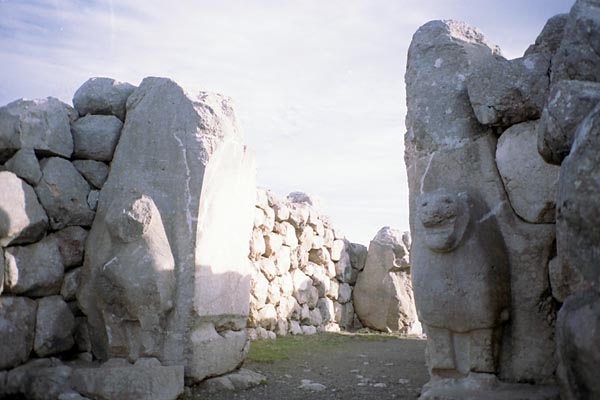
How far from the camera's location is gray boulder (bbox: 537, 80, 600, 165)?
2244mm

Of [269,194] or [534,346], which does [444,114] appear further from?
[269,194]

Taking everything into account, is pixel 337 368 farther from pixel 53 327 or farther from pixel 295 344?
pixel 53 327

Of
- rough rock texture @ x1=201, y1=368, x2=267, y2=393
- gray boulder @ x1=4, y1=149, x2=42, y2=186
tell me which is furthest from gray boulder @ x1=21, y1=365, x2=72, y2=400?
gray boulder @ x1=4, y1=149, x2=42, y2=186

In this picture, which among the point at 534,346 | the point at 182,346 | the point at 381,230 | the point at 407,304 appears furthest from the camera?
the point at 381,230

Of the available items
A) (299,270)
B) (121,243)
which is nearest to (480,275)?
(121,243)

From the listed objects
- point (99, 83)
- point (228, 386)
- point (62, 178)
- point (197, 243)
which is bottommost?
point (228, 386)

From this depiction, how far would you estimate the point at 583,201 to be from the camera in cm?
191

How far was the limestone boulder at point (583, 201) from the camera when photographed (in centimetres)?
188

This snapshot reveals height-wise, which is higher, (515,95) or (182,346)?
(515,95)

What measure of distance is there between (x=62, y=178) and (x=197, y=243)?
114cm

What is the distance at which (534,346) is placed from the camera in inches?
126

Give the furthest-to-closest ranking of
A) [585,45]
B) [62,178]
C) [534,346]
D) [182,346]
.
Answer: [62,178] < [182,346] < [534,346] < [585,45]

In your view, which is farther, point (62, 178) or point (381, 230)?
point (381, 230)

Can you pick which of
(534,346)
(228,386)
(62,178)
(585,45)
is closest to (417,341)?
(228,386)
